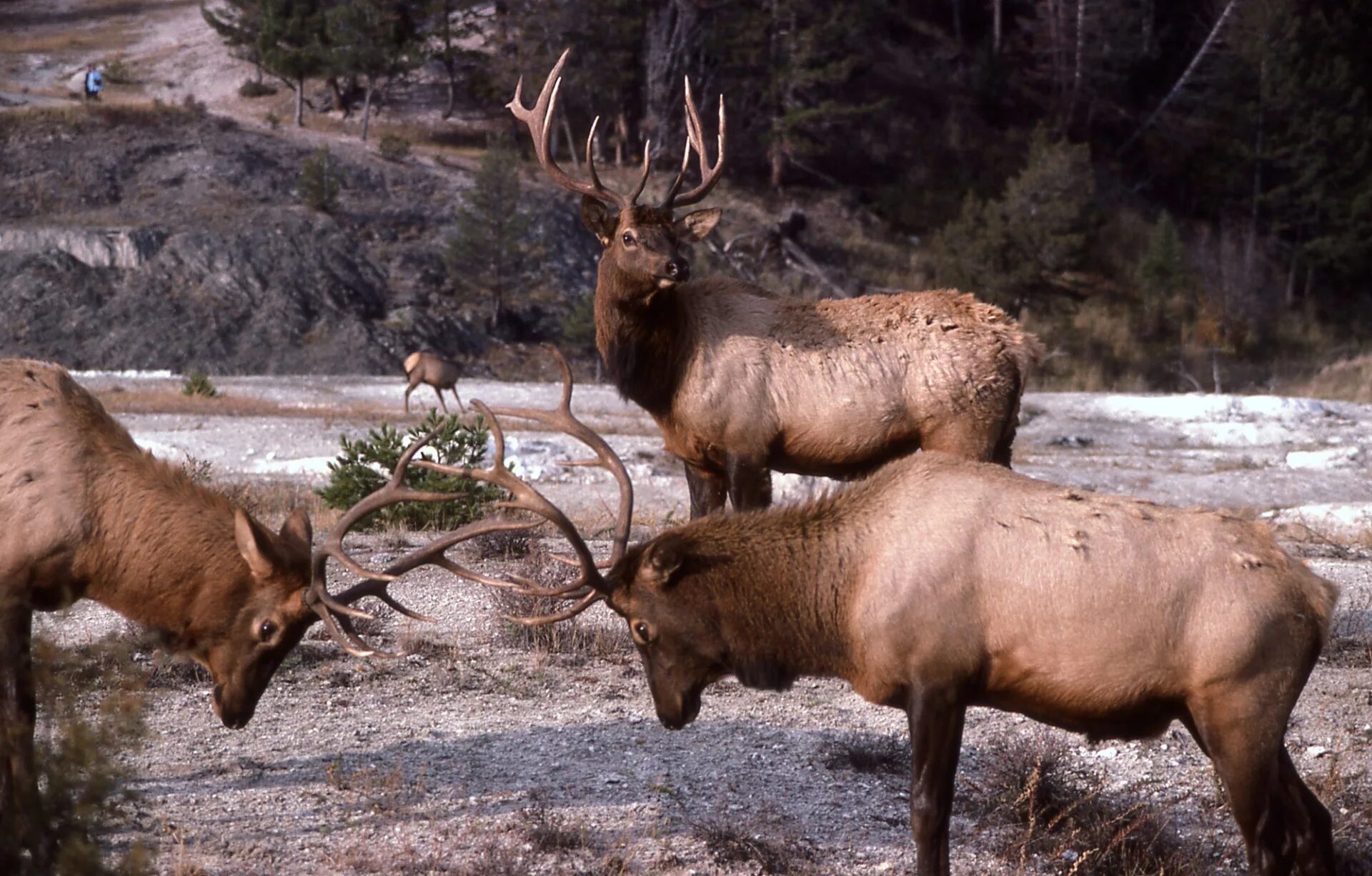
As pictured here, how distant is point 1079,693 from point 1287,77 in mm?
50658

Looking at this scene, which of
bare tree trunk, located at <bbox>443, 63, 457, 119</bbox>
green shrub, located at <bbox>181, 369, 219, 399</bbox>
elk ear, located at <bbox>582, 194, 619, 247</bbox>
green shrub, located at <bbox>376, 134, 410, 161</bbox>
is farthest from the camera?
bare tree trunk, located at <bbox>443, 63, 457, 119</bbox>

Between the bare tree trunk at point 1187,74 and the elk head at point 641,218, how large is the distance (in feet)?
165

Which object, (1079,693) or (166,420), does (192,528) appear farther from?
(166,420)

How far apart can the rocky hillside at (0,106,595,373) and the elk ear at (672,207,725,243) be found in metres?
28.4

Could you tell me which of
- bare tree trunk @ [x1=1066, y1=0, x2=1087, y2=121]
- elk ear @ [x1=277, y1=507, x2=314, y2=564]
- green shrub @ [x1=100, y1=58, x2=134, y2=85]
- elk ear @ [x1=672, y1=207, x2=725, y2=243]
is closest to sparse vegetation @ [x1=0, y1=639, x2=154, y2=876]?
elk ear @ [x1=277, y1=507, x2=314, y2=564]

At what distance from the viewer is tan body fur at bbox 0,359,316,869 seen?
6254 millimetres

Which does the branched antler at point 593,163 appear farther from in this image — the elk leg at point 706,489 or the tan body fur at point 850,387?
the elk leg at point 706,489

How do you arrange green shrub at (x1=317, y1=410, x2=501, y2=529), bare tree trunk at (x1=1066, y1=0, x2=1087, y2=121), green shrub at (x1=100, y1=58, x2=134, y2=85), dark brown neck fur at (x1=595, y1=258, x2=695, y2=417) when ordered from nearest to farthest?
dark brown neck fur at (x1=595, y1=258, x2=695, y2=417)
green shrub at (x1=317, y1=410, x2=501, y2=529)
bare tree trunk at (x1=1066, y1=0, x2=1087, y2=121)
green shrub at (x1=100, y1=58, x2=134, y2=85)

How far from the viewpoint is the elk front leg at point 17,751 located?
4.93 meters

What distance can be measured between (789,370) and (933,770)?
3.90 m

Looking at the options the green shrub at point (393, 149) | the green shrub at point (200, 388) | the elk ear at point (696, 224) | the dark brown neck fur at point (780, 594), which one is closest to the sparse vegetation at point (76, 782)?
the dark brown neck fur at point (780, 594)

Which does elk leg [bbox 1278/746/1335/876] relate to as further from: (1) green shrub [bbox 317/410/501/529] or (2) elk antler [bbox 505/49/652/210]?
(1) green shrub [bbox 317/410/501/529]

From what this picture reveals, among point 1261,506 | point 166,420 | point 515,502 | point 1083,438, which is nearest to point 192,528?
point 515,502

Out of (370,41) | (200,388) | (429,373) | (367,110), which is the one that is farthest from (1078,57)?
(200,388)
